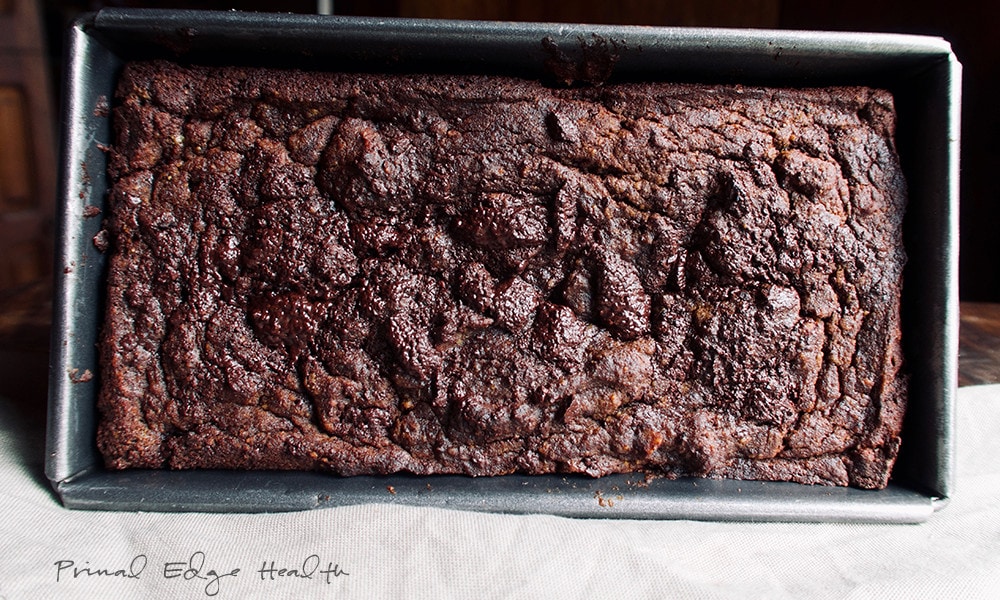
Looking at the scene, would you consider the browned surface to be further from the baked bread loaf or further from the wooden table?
the baked bread loaf

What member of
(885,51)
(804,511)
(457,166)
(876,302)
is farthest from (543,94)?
(804,511)

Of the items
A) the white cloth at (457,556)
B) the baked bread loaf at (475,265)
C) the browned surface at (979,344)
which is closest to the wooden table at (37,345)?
the browned surface at (979,344)

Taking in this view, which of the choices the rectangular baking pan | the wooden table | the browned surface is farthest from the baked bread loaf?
the browned surface

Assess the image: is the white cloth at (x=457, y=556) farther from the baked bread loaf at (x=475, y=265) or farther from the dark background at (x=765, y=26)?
the dark background at (x=765, y=26)

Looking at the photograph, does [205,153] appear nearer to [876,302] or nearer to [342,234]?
[342,234]

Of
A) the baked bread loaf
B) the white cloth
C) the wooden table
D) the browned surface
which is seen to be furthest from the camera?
the browned surface

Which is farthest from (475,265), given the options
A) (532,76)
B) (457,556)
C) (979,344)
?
(979,344)
